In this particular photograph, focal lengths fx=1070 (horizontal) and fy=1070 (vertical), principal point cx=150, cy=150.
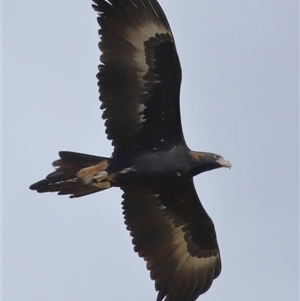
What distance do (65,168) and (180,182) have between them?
1.95 m

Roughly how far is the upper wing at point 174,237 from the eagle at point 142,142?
0.02m

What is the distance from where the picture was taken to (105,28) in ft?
55.9

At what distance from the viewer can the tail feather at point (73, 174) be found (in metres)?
17.3

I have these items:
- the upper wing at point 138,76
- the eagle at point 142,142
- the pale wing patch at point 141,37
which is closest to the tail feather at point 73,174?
the eagle at point 142,142

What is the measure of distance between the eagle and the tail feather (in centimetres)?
2

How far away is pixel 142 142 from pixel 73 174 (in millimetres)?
1252

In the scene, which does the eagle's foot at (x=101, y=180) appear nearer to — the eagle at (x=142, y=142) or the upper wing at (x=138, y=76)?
the eagle at (x=142, y=142)

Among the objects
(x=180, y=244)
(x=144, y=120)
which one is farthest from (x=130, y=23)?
(x=180, y=244)

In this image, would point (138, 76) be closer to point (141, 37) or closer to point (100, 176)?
point (141, 37)

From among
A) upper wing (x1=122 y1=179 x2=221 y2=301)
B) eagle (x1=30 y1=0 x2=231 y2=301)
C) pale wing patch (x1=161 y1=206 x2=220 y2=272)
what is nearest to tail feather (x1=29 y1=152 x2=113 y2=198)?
eagle (x1=30 y1=0 x2=231 y2=301)

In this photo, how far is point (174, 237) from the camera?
18594mm

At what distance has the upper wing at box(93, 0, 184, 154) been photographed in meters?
17.1

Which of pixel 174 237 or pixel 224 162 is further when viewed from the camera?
pixel 174 237

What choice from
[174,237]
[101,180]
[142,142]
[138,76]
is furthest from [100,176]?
[174,237]
